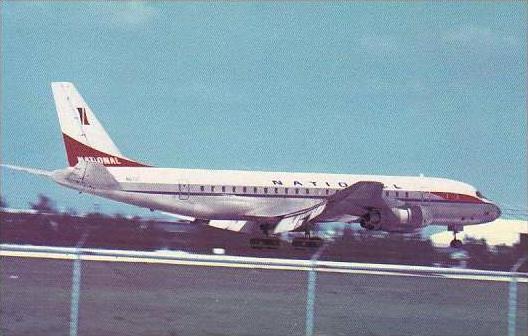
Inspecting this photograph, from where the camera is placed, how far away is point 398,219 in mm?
32906

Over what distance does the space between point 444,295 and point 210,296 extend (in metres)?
2.29

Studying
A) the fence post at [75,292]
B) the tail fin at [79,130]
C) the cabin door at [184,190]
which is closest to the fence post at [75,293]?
the fence post at [75,292]

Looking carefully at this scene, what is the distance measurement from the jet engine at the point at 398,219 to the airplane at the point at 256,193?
0.11 feet

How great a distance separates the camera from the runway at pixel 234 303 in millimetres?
8875

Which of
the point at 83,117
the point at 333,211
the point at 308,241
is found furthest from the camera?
the point at 83,117

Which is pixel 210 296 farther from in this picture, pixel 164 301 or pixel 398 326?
pixel 398 326

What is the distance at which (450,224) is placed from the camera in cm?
3800

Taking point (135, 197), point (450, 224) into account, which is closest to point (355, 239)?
point (135, 197)

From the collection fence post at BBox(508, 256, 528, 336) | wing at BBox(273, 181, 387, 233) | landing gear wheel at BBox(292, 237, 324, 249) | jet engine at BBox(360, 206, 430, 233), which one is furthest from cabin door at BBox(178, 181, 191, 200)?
fence post at BBox(508, 256, 528, 336)

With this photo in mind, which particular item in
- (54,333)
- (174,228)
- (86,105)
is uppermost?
A: (86,105)

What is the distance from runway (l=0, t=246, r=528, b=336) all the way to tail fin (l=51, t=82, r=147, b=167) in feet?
89.0

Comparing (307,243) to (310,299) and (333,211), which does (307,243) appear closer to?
(333,211)

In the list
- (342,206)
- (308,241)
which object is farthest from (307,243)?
(342,206)

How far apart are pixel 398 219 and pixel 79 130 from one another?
43.5 ft
